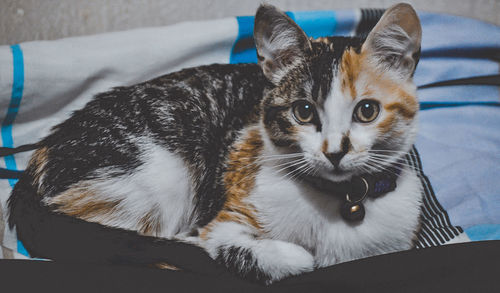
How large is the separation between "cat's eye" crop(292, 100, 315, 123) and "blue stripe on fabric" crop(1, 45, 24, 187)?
78 cm

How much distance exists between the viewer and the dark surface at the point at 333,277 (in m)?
0.66

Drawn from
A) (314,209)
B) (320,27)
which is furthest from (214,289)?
(320,27)

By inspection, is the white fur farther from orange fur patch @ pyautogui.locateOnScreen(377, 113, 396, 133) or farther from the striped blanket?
orange fur patch @ pyautogui.locateOnScreen(377, 113, 396, 133)

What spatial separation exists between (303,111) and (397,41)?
225mm

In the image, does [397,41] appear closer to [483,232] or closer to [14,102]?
[483,232]

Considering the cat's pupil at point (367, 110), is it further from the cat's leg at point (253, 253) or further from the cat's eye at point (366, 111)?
the cat's leg at point (253, 253)

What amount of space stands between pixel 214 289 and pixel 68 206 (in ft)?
1.31

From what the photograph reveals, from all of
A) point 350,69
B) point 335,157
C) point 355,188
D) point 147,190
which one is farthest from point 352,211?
point 147,190

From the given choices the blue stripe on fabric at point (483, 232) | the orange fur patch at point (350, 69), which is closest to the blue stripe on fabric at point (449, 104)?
the blue stripe on fabric at point (483, 232)

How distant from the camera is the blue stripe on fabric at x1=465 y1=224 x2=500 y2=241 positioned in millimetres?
932

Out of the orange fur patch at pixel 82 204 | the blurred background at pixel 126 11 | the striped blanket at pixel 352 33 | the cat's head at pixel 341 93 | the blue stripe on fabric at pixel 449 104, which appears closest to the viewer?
the cat's head at pixel 341 93

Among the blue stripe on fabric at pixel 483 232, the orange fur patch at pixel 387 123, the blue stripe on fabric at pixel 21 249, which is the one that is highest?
the orange fur patch at pixel 387 123

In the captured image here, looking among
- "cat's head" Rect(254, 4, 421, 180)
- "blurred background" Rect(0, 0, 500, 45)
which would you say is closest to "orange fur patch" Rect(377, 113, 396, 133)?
"cat's head" Rect(254, 4, 421, 180)

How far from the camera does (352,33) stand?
142 centimetres
